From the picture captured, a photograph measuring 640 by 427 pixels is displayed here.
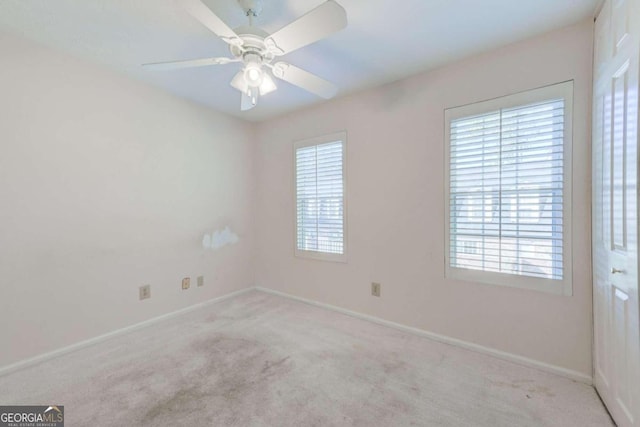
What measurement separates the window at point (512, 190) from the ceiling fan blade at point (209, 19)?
180cm

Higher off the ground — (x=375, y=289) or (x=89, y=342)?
(x=375, y=289)

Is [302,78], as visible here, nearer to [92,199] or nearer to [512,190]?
[512,190]

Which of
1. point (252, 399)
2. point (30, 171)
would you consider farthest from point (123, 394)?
point (30, 171)

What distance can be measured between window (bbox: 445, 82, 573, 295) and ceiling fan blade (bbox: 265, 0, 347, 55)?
151 cm

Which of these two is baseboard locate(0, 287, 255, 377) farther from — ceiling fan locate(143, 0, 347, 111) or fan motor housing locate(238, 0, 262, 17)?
fan motor housing locate(238, 0, 262, 17)

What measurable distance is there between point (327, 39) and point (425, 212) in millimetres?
1607

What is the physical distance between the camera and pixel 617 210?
1397 millimetres

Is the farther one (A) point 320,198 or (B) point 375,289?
(A) point 320,198

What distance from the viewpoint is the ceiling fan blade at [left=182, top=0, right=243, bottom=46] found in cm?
111

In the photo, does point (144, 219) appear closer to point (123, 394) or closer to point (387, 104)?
point (123, 394)

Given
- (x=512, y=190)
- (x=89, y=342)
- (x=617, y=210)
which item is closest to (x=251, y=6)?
(x=512, y=190)

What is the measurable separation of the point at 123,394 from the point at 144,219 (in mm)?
1554

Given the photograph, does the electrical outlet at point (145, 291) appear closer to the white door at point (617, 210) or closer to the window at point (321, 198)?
the window at point (321, 198)

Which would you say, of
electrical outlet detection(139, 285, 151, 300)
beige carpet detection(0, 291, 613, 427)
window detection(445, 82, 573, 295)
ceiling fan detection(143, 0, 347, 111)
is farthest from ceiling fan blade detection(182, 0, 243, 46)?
electrical outlet detection(139, 285, 151, 300)
